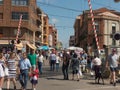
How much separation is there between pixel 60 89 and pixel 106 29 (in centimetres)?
7128

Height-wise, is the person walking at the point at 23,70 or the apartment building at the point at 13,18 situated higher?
the apartment building at the point at 13,18

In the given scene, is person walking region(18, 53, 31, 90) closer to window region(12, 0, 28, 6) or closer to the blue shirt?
the blue shirt

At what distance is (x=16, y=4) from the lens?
83.9 meters

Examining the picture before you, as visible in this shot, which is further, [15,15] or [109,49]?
[15,15]

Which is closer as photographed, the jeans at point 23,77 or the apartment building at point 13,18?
the jeans at point 23,77

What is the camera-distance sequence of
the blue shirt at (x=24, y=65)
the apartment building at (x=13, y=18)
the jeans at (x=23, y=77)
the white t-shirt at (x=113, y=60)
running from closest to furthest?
the jeans at (x=23, y=77) → the blue shirt at (x=24, y=65) → the white t-shirt at (x=113, y=60) → the apartment building at (x=13, y=18)

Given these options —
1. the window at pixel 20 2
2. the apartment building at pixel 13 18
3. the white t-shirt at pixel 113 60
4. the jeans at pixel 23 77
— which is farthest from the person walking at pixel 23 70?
the window at pixel 20 2

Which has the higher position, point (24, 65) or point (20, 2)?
point (20, 2)

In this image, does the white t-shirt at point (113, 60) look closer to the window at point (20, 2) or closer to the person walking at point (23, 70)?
the person walking at point (23, 70)

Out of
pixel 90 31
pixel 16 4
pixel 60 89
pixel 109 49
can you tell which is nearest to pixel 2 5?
pixel 16 4

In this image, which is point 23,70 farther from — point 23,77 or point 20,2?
point 20,2

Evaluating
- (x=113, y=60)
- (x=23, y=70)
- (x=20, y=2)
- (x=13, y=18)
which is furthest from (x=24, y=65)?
(x=20, y=2)

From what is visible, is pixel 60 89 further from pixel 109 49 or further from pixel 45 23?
pixel 45 23

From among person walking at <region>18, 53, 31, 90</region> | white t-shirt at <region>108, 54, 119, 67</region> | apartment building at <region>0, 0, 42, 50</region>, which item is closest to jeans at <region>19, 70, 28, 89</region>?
person walking at <region>18, 53, 31, 90</region>
